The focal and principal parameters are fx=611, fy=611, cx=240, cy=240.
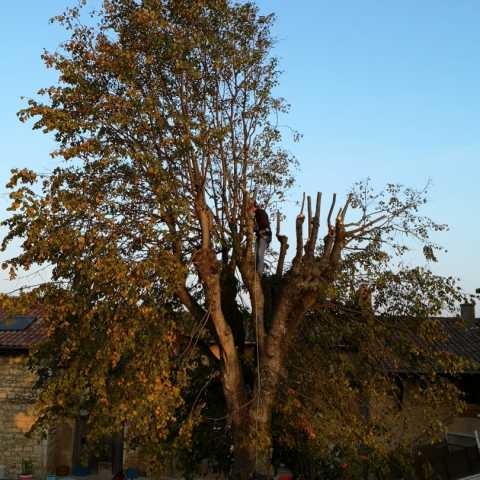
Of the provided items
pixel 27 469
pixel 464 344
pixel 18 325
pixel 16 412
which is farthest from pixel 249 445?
pixel 18 325

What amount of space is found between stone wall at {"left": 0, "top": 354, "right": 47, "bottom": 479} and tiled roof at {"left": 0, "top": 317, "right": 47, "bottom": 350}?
489 mm

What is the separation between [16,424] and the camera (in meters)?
22.5

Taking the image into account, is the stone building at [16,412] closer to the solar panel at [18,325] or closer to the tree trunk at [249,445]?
the solar panel at [18,325]

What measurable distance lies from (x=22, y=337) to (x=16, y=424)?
317 centimetres

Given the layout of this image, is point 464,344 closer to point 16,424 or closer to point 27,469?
point 27,469

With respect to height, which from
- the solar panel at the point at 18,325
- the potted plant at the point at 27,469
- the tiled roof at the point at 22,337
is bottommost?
the potted plant at the point at 27,469

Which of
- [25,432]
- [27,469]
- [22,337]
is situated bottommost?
[27,469]

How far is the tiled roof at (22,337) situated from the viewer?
22.3 metres

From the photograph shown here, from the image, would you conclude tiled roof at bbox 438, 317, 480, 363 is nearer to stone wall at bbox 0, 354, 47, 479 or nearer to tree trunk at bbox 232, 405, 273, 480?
tree trunk at bbox 232, 405, 273, 480

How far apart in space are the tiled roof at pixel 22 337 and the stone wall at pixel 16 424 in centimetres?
49

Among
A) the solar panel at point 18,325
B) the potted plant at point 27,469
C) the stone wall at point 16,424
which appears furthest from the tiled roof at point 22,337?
the potted plant at point 27,469

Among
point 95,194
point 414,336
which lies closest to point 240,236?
point 95,194

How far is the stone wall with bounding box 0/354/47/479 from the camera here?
2220 cm

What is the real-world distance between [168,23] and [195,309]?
5722 mm
